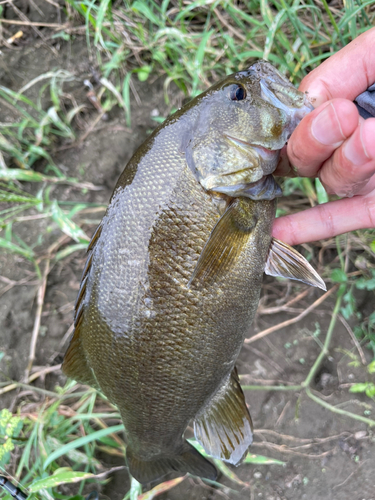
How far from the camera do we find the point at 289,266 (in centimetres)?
157

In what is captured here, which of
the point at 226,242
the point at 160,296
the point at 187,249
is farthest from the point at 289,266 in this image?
the point at 160,296

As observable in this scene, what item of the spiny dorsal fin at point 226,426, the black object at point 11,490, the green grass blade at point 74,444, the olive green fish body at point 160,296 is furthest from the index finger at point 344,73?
the black object at point 11,490

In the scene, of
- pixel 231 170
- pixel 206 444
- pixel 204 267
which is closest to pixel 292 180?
pixel 231 170

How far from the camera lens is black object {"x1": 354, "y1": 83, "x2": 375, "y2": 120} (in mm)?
1615

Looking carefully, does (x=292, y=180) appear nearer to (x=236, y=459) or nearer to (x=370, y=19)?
(x=370, y=19)

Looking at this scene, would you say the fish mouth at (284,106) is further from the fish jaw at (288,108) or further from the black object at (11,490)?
the black object at (11,490)

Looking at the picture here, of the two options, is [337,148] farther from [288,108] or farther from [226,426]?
[226,426]

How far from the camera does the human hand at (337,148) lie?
1.14m

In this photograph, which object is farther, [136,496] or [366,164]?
[136,496]

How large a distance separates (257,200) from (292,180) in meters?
0.84

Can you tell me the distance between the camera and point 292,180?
2.19 metres

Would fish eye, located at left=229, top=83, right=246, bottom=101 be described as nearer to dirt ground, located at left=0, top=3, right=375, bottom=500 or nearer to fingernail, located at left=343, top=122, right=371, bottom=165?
fingernail, located at left=343, top=122, right=371, bottom=165

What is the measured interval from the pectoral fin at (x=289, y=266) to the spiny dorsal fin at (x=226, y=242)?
211 millimetres

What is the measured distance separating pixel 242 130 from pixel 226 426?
1.43 m
